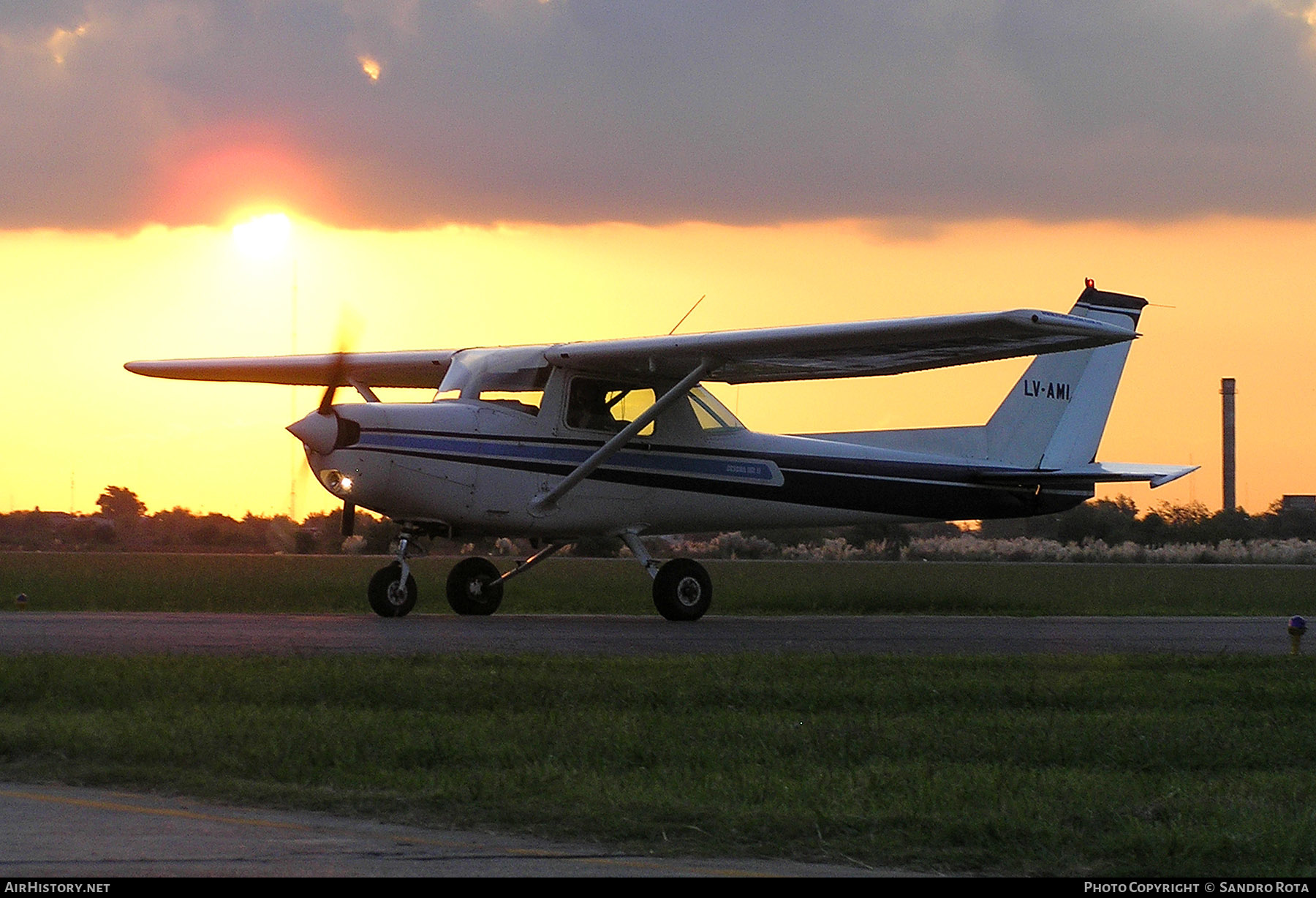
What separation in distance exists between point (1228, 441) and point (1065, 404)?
51.8m

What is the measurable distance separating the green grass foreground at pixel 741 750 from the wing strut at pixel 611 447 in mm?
6296

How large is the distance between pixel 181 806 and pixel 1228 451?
70487 millimetres

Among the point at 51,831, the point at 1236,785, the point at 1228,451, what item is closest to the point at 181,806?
the point at 51,831

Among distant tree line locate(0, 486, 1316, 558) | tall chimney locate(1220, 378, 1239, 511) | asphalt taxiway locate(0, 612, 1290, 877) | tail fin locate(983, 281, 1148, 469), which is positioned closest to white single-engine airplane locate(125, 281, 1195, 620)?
tail fin locate(983, 281, 1148, 469)

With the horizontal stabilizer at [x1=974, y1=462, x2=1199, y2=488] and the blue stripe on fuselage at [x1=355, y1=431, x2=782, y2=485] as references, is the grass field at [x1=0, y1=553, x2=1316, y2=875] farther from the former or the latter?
the horizontal stabilizer at [x1=974, y1=462, x2=1199, y2=488]

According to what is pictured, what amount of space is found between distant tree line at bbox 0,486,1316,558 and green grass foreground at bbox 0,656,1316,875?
33965 millimetres

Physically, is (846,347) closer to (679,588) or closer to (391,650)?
(679,588)

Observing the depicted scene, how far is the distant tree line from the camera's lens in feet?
192

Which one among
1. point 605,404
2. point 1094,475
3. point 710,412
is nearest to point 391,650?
point 605,404

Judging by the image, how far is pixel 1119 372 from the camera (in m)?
24.8

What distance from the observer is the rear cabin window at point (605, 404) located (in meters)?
19.1

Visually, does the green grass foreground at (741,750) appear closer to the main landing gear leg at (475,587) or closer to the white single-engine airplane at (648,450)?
the white single-engine airplane at (648,450)

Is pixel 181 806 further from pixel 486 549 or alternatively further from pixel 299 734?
pixel 486 549

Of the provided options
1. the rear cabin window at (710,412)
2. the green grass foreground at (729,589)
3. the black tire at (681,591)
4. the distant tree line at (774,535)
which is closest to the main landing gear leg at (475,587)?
the black tire at (681,591)
